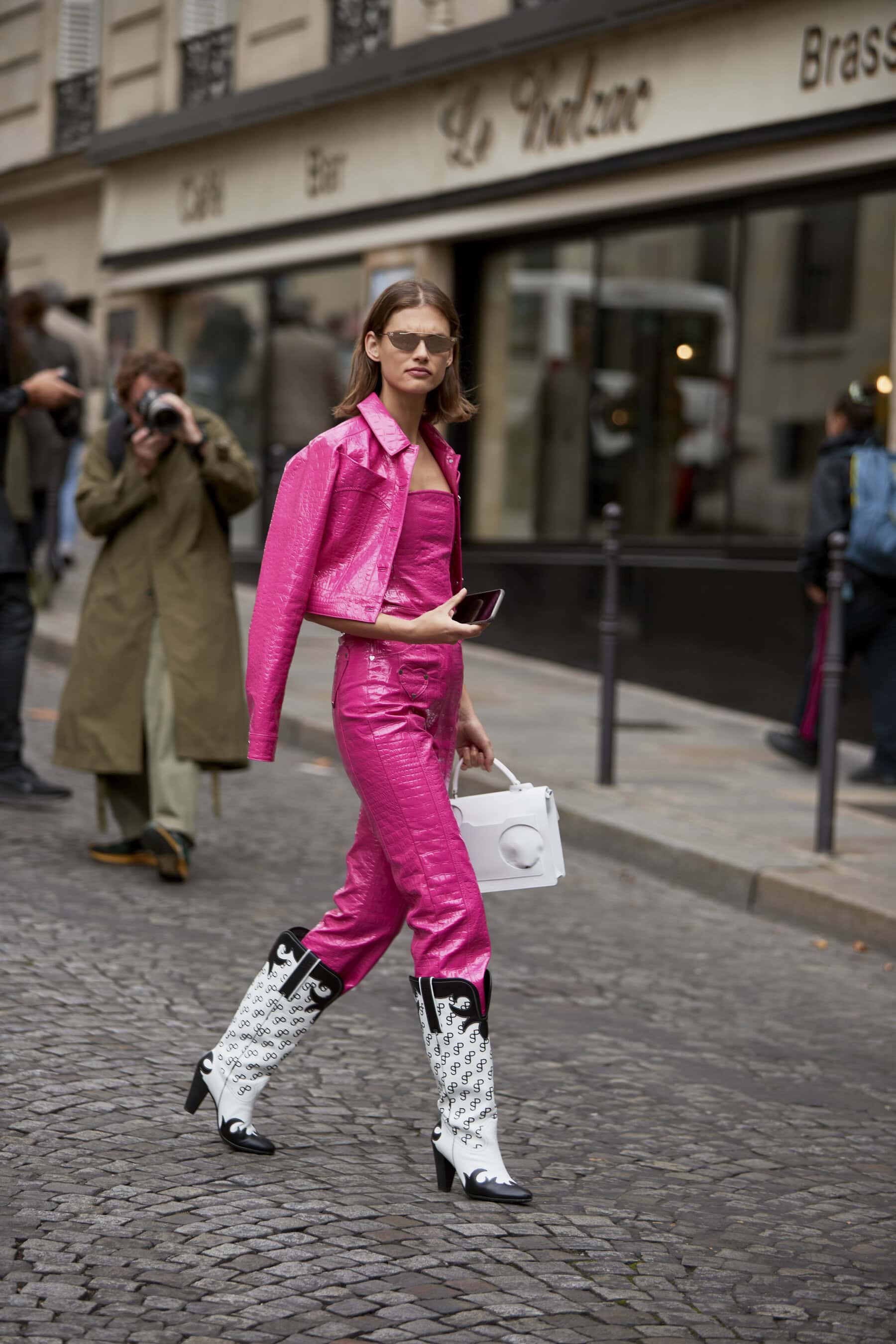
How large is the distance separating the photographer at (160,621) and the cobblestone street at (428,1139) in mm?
426

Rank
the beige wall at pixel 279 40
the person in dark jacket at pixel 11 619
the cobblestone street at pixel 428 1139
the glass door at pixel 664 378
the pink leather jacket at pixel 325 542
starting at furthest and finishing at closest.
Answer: the beige wall at pixel 279 40 → the glass door at pixel 664 378 → the person in dark jacket at pixel 11 619 → the pink leather jacket at pixel 325 542 → the cobblestone street at pixel 428 1139

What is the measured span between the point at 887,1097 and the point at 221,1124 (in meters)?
1.81

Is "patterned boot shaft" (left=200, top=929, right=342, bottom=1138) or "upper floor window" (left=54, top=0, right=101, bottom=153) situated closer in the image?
"patterned boot shaft" (left=200, top=929, right=342, bottom=1138)

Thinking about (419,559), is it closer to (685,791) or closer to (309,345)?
(685,791)

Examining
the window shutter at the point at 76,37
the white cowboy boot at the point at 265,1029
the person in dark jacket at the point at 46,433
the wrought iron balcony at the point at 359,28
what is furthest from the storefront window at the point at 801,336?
the window shutter at the point at 76,37

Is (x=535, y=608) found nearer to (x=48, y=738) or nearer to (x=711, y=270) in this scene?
(x=711, y=270)

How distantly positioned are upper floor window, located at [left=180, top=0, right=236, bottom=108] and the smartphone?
585 inches

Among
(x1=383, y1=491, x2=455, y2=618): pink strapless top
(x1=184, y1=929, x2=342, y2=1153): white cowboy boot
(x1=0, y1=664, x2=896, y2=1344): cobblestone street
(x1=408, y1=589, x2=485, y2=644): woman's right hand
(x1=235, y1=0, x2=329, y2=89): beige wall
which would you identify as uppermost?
(x1=235, y1=0, x2=329, y2=89): beige wall

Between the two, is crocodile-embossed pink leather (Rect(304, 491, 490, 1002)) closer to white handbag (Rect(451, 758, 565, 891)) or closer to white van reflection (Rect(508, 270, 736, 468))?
white handbag (Rect(451, 758, 565, 891))

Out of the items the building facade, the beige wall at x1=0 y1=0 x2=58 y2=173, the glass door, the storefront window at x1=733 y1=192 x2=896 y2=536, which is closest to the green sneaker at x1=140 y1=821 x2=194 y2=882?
the building facade

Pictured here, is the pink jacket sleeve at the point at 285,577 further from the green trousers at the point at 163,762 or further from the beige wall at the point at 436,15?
the beige wall at the point at 436,15

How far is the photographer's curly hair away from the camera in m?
6.50

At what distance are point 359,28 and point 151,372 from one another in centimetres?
1010

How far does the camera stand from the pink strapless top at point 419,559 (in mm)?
3816
